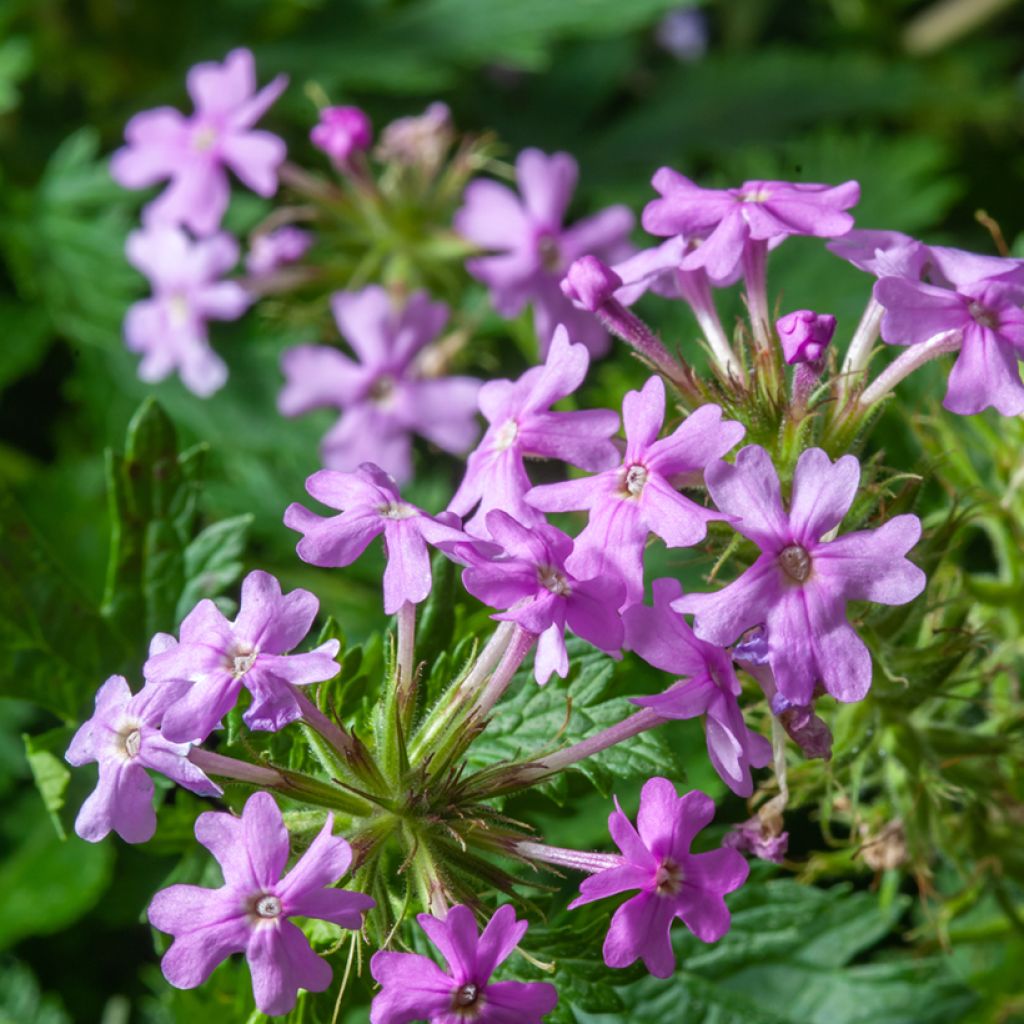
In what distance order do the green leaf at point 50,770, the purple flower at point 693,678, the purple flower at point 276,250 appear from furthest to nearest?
the purple flower at point 276,250 < the green leaf at point 50,770 < the purple flower at point 693,678

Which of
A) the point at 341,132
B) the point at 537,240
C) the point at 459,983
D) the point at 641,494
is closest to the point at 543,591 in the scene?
the point at 641,494

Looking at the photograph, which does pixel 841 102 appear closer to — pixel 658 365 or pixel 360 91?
pixel 360 91

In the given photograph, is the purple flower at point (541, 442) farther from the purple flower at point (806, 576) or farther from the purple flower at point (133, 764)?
the purple flower at point (133, 764)

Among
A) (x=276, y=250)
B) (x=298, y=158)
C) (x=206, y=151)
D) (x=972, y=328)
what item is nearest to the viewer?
(x=972, y=328)

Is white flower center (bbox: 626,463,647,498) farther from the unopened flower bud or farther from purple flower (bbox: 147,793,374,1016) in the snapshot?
purple flower (bbox: 147,793,374,1016)

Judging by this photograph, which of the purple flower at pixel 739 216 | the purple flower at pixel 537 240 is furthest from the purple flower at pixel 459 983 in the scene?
the purple flower at pixel 537 240

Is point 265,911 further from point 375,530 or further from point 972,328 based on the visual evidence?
point 972,328

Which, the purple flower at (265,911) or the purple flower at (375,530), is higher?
the purple flower at (375,530)
